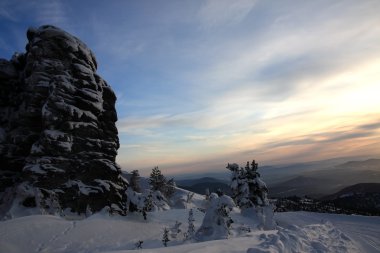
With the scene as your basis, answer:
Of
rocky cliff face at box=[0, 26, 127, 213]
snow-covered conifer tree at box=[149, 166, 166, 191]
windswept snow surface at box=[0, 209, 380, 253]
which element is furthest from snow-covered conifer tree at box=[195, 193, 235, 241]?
snow-covered conifer tree at box=[149, 166, 166, 191]

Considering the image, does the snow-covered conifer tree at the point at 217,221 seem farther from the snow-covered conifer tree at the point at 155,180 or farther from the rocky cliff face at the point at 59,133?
the snow-covered conifer tree at the point at 155,180

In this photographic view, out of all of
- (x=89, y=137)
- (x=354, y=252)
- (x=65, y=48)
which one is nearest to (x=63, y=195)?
(x=89, y=137)

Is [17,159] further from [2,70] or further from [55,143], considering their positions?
[2,70]

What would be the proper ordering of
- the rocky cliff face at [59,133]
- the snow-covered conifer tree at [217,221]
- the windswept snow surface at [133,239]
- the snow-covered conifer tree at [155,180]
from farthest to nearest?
the snow-covered conifer tree at [155,180], the rocky cliff face at [59,133], the snow-covered conifer tree at [217,221], the windswept snow surface at [133,239]

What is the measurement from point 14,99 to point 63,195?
25344 millimetres

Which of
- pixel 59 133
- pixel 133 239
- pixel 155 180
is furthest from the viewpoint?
pixel 155 180

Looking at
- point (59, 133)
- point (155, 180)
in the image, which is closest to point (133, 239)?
point (59, 133)

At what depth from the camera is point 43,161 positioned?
42.0 meters

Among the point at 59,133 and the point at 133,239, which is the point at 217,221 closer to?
the point at 133,239

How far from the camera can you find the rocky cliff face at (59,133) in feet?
136

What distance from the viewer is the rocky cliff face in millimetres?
41406

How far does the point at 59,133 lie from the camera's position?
44562 mm

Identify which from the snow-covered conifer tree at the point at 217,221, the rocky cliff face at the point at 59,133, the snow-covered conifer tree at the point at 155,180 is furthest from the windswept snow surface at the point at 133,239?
the snow-covered conifer tree at the point at 155,180

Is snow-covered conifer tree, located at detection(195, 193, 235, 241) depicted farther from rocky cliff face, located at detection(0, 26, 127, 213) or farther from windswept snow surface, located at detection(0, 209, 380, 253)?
rocky cliff face, located at detection(0, 26, 127, 213)
